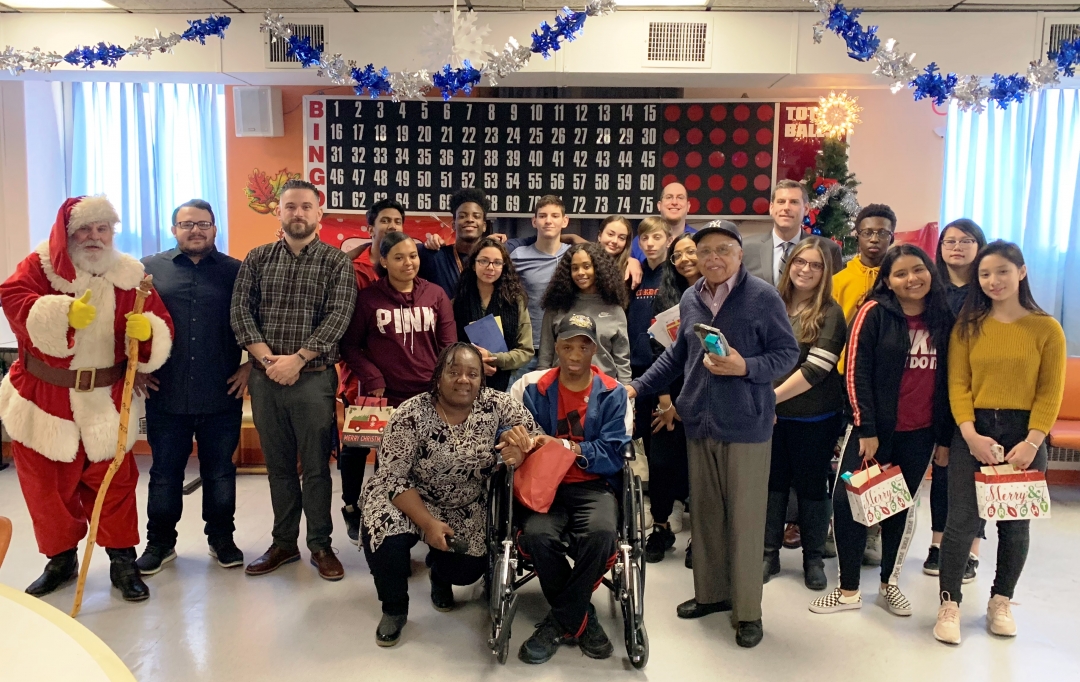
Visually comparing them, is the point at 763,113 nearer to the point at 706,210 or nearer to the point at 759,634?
the point at 706,210

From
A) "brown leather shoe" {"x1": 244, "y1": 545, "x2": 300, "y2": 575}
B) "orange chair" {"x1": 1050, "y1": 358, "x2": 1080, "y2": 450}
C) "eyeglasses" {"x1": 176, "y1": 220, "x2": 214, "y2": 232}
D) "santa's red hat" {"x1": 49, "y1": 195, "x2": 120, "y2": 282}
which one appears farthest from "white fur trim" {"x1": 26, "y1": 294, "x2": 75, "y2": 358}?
"orange chair" {"x1": 1050, "y1": 358, "x2": 1080, "y2": 450}

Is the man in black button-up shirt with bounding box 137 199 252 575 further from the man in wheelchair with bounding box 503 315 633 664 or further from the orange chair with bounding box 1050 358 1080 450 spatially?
the orange chair with bounding box 1050 358 1080 450

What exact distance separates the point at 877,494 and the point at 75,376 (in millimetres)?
3236

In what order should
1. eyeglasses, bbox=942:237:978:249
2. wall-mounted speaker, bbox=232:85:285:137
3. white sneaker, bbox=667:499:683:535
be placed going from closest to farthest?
eyeglasses, bbox=942:237:978:249
white sneaker, bbox=667:499:683:535
wall-mounted speaker, bbox=232:85:285:137

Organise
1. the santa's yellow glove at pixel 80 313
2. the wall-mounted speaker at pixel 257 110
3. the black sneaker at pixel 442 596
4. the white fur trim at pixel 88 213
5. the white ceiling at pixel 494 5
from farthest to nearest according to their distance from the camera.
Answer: the wall-mounted speaker at pixel 257 110
the white ceiling at pixel 494 5
the black sneaker at pixel 442 596
the white fur trim at pixel 88 213
the santa's yellow glove at pixel 80 313

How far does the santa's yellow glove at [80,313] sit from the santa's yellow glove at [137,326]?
0.15 m

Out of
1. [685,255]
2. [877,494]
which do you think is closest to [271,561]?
[685,255]

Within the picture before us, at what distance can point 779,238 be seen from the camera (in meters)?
3.96

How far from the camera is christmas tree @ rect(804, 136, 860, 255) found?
196 inches

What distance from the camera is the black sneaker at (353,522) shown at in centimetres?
385

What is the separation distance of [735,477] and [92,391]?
102 inches

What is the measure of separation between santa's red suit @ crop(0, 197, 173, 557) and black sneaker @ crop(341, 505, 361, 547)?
98 cm

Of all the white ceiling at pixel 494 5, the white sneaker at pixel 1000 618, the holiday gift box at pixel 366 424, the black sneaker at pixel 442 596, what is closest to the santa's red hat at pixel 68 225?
the holiday gift box at pixel 366 424

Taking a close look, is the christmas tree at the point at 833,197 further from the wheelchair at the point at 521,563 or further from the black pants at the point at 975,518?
the wheelchair at the point at 521,563
